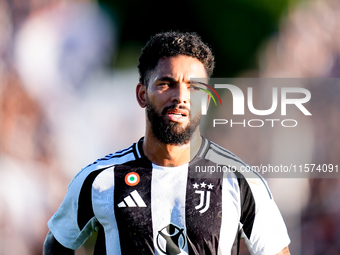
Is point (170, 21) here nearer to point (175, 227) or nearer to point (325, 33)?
point (325, 33)

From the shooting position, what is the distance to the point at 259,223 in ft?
5.22

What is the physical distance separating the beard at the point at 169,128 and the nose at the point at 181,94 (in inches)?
1.9

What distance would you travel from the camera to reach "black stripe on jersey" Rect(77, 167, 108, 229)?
1663 mm

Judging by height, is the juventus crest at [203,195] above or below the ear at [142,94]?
below

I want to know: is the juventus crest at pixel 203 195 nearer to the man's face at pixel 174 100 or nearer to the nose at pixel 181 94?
the man's face at pixel 174 100

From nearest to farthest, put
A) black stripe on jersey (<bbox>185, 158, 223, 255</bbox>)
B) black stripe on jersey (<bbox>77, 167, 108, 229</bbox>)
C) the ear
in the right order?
black stripe on jersey (<bbox>185, 158, 223, 255</bbox>)
black stripe on jersey (<bbox>77, 167, 108, 229</bbox>)
the ear

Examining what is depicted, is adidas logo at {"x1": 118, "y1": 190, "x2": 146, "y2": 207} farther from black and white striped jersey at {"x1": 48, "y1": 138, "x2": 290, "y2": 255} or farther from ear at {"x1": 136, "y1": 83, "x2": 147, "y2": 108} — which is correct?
ear at {"x1": 136, "y1": 83, "x2": 147, "y2": 108}

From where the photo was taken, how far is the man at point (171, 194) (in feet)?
5.08

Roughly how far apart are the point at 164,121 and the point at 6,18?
246 cm

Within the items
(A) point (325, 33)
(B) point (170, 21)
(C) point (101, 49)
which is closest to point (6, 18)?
(C) point (101, 49)

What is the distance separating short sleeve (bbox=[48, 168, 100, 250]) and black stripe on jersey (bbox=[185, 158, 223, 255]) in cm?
47

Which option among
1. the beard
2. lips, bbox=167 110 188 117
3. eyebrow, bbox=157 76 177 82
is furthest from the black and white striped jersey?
eyebrow, bbox=157 76 177 82

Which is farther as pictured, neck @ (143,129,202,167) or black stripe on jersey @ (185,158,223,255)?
neck @ (143,129,202,167)

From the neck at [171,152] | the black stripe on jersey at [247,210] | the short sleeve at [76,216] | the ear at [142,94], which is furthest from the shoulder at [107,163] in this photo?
the black stripe on jersey at [247,210]
